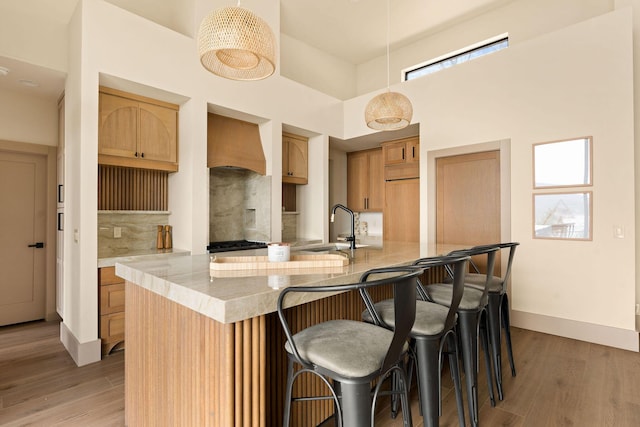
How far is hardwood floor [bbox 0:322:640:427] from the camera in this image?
1.97 metres

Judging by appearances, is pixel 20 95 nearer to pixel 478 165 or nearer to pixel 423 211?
pixel 423 211

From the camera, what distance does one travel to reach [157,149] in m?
3.45

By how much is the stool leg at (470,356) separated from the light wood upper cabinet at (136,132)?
316 centimetres

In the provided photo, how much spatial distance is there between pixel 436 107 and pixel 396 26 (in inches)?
63.4

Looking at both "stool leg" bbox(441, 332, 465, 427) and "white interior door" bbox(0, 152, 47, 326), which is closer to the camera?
"stool leg" bbox(441, 332, 465, 427)

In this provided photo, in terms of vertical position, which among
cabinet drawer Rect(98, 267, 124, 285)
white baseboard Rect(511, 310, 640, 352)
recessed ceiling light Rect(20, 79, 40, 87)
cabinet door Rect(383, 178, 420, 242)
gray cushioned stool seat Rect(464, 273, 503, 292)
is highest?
recessed ceiling light Rect(20, 79, 40, 87)

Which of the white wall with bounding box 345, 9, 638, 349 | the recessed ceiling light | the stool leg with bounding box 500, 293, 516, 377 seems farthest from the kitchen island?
the recessed ceiling light

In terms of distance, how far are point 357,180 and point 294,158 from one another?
Result: 1.74 metres

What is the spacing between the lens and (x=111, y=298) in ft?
9.74

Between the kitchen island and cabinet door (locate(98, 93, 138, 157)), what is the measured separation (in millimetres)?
1842

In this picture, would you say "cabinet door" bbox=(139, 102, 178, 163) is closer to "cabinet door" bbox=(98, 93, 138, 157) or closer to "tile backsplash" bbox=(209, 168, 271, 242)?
"cabinet door" bbox=(98, 93, 138, 157)

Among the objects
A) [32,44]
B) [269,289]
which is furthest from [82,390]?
[32,44]

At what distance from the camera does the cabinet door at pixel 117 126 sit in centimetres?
306

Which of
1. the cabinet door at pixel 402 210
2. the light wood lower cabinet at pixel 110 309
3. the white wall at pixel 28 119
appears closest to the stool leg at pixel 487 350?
the cabinet door at pixel 402 210
